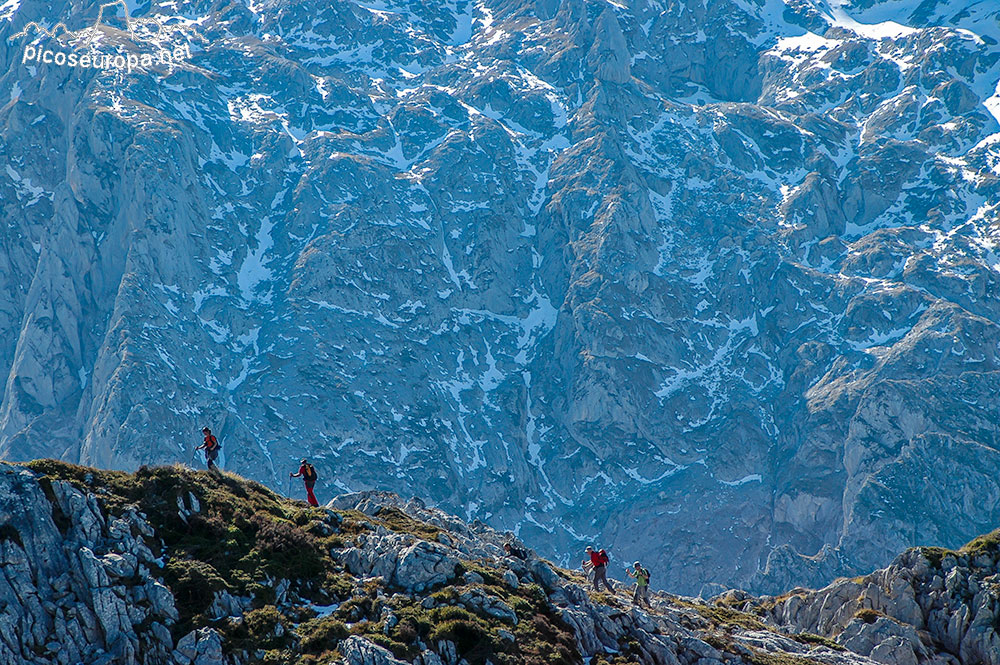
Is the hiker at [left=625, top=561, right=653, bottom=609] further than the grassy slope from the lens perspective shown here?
Yes

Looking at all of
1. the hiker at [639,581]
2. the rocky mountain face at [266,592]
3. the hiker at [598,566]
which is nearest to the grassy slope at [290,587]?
the rocky mountain face at [266,592]

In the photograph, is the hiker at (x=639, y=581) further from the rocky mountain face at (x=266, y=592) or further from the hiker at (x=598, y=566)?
the rocky mountain face at (x=266, y=592)

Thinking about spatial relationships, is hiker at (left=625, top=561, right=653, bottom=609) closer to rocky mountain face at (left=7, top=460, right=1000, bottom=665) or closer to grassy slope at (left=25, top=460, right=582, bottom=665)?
rocky mountain face at (left=7, top=460, right=1000, bottom=665)

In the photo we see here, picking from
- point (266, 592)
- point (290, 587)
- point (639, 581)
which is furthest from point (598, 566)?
point (266, 592)

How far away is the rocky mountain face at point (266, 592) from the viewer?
143 ft

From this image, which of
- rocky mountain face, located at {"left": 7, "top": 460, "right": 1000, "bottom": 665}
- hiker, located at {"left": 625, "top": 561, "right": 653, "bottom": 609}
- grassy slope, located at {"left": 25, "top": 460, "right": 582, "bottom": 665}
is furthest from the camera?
hiker, located at {"left": 625, "top": 561, "right": 653, "bottom": 609}

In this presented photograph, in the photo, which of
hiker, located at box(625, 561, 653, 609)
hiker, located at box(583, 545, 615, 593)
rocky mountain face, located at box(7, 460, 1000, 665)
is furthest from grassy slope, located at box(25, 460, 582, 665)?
hiker, located at box(625, 561, 653, 609)

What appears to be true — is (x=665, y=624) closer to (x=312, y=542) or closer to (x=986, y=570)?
(x=312, y=542)

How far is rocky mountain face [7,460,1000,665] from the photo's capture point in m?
43.5

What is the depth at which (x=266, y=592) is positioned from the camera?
155 ft

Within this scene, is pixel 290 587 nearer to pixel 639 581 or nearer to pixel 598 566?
pixel 598 566

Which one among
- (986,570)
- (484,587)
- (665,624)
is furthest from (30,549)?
(986,570)

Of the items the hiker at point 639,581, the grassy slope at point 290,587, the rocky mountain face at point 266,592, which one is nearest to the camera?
the rocky mountain face at point 266,592

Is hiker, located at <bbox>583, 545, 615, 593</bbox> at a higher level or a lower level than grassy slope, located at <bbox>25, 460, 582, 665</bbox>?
lower
